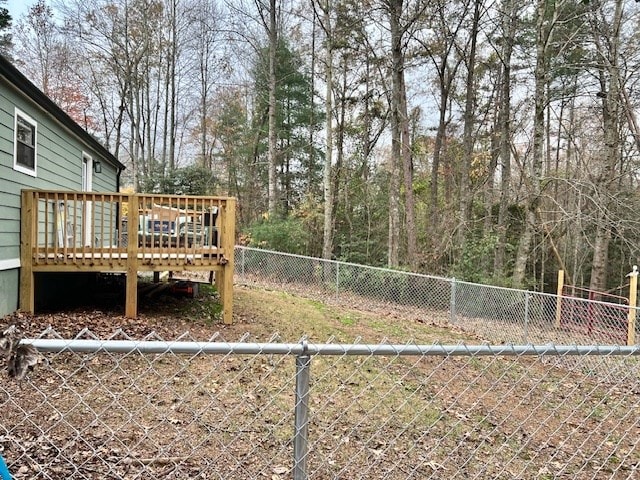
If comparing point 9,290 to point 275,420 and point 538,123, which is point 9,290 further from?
point 538,123

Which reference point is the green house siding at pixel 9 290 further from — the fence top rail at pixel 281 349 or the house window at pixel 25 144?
the fence top rail at pixel 281 349

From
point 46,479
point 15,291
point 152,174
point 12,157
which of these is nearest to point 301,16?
point 152,174

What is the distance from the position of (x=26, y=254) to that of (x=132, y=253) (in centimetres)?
128

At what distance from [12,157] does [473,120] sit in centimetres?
1462

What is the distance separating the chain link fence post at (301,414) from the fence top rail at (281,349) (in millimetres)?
61

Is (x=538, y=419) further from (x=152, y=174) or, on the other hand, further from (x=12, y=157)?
(x=152, y=174)

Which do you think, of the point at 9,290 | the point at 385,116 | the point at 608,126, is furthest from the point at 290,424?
the point at 385,116

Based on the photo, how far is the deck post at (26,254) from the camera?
5605mm

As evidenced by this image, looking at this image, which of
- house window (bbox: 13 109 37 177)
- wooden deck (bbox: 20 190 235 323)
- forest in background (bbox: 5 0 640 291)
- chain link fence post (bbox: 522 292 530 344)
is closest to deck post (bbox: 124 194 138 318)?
wooden deck (bbox: 20 190 235 323)

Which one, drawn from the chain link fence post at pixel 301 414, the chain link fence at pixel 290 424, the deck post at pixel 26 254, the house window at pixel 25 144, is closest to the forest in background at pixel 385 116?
the chain link fence at pixel 290 424

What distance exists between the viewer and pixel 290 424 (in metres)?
3.58

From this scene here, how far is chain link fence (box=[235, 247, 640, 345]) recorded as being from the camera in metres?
7.14

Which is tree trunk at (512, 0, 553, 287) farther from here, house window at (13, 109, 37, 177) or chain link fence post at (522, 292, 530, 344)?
house window at (13, 109, 37, 177)

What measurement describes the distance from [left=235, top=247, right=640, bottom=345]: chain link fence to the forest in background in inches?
89.9
